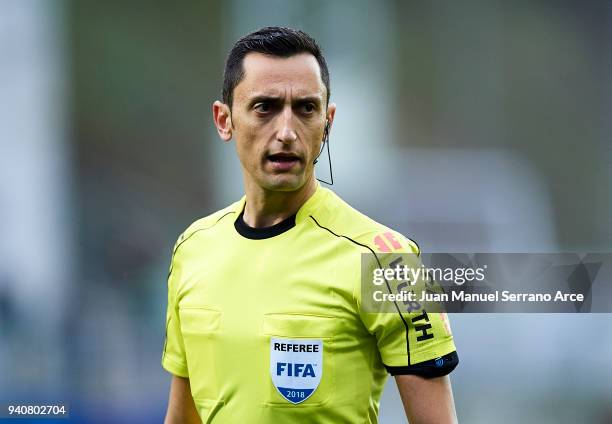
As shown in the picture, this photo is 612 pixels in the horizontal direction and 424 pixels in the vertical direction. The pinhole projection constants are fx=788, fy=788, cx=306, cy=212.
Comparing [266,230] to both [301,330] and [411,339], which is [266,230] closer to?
[301,330]

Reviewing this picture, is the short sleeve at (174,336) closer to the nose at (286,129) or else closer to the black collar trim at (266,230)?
the black collar trim at (266,230)

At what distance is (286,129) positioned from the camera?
2.05 m

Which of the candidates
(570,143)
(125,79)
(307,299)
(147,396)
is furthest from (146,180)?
(307,299)

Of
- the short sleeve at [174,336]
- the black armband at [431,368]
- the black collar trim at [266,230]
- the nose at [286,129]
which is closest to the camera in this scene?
the black armband at [431,368]

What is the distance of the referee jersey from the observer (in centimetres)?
196

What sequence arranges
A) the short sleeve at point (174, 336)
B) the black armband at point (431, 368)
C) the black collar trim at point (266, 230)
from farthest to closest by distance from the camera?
the short sleeve at point (174, 336)
the black collar trim at point (266, 230)
the black armband at point (431, 368)

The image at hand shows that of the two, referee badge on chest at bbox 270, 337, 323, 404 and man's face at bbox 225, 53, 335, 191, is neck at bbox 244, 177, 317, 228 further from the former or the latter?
referee badge on chest at bbox 270, 337, 323, 404

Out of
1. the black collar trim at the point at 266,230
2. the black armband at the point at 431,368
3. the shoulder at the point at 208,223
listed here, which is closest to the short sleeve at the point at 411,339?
the black armband at the point at 431,368

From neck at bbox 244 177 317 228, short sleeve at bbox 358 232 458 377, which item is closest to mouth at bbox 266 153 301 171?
neck at bbox 244 177 317 228

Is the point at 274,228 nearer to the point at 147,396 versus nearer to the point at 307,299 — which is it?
the point at 307,299

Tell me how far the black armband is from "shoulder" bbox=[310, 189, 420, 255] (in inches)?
11.6

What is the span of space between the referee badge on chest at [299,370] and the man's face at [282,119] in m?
0.42

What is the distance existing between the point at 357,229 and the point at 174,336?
690 mm

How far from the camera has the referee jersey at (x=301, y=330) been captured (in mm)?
1964
